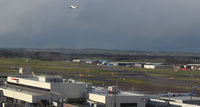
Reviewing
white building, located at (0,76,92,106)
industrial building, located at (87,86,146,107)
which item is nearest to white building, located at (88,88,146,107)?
industrial building, located at (87,86,146,107)

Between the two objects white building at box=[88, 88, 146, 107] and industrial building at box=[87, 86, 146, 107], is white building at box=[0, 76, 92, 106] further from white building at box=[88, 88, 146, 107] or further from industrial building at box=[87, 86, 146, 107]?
white building at box=[88, 88, 146, 107]

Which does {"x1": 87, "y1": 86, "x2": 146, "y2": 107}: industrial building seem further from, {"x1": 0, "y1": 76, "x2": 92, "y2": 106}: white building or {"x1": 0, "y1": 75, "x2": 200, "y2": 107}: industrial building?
{"x1": 0, "y1": 76, "x2": 92, "y2": 106}: white building

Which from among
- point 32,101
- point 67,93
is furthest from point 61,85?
point 32,101

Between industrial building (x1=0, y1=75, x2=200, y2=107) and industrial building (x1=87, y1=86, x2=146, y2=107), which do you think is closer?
industrial building (x1=87, y1=86, x2=146, y2=107)

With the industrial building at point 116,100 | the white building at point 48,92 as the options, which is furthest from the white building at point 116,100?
the white building at point 48,92

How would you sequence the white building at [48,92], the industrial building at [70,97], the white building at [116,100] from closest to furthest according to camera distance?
the white building at [116,100] < the industrial building at [70,97] < the white building at [48,92]

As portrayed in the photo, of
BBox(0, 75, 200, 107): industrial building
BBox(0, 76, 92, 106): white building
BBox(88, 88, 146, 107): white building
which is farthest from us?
BBox(0, 76, 92, 106): white building

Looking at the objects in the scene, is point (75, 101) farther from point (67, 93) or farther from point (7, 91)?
point (7, 91)

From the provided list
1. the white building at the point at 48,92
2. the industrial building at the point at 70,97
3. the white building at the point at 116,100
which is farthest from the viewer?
the white building at the point at 48,92

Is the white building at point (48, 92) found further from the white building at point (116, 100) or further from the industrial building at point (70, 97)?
the white building at point (116, 100)

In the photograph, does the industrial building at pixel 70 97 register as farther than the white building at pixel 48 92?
No

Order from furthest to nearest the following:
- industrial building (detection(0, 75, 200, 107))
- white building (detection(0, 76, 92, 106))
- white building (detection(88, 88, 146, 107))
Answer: white building (detection(0, 76, 92, 106)) → industrial building (detection(0, 75, 200, 107)) → white building (detection(88, 88, 146, 107))

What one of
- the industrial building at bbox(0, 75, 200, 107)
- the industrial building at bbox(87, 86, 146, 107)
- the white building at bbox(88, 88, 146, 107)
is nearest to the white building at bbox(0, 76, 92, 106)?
the industrial building at bbox(0, 75, 200, 107)

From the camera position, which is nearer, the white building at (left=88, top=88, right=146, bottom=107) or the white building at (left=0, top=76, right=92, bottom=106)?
the white building at (left=88, top=88, right=146, bottom=107)
